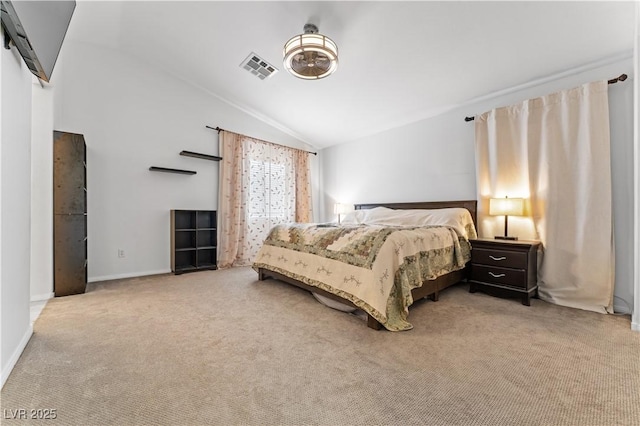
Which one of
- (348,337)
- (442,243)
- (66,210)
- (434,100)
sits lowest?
(348,337)

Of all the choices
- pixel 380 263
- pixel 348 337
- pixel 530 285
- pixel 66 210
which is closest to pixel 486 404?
pixel 348 337

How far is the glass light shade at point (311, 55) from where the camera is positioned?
2.37 meters

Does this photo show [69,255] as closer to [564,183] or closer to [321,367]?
[321,367]

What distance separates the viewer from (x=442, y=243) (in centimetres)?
274

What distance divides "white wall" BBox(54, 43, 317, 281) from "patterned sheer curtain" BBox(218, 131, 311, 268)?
33 cm

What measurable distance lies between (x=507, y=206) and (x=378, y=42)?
7.39ft

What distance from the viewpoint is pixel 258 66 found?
3.50m

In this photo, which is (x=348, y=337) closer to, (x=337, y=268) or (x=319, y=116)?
(x=337, y=268)

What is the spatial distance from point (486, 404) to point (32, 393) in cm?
215

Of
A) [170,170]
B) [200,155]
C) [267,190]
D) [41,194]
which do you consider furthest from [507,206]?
[41,194]

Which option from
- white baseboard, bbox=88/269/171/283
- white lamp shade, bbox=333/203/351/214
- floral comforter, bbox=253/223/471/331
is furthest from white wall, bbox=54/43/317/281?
white lamp shade, bbox=333/203/351/214

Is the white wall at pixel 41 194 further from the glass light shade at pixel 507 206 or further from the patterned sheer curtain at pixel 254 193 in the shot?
the glass light shade at pixel 507 206

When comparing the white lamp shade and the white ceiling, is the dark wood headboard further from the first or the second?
the white ceiling

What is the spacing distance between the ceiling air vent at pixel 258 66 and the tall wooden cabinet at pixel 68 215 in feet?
7.02
